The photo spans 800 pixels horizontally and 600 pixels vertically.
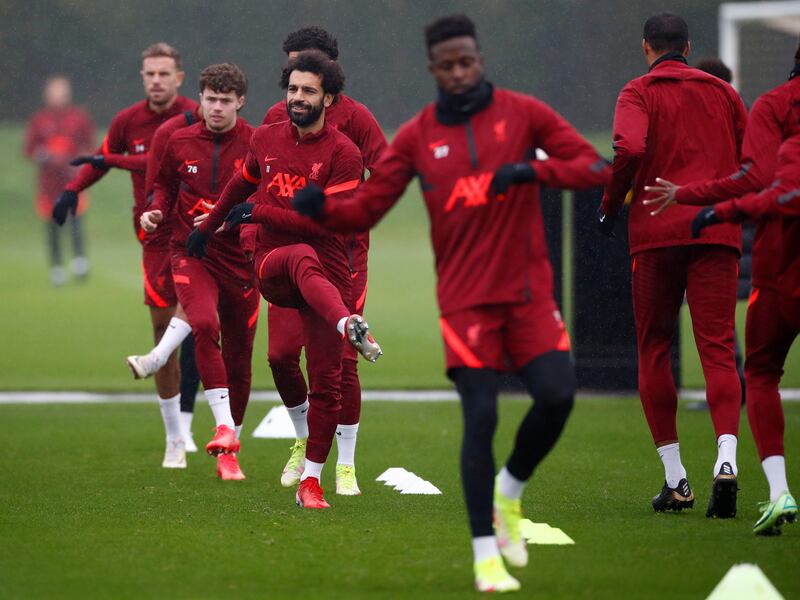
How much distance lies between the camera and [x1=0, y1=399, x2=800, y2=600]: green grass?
5.37 meters

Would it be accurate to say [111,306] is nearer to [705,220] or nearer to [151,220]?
[151,220]

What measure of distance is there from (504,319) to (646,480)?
2.93 m

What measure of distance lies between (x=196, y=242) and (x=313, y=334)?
43.0 inches

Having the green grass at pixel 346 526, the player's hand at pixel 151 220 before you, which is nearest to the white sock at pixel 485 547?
the green grass at pixel 346 526

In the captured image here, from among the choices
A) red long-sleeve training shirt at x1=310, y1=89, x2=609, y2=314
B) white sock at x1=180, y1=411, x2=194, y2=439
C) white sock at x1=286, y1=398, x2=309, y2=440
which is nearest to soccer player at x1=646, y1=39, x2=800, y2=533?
red long-sleeve training shirt at x1=310, y1=89, x2=609, y2=314

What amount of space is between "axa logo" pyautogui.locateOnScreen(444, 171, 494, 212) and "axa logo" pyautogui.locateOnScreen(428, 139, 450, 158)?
0.11 metres

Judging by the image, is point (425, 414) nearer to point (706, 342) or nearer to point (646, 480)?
point (646, 480)

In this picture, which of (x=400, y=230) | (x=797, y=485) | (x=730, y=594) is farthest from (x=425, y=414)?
(x=400, y=230)

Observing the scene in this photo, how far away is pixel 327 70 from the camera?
7258mm

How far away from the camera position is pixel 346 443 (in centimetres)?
784

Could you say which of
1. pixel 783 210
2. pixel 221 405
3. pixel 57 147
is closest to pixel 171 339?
pixel 221 405

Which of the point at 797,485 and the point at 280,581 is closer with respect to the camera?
the point at 280,581

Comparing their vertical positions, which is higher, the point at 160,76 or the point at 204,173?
the point at 160,76

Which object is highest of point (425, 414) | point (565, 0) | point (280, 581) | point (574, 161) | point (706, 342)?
point (565, 0)
